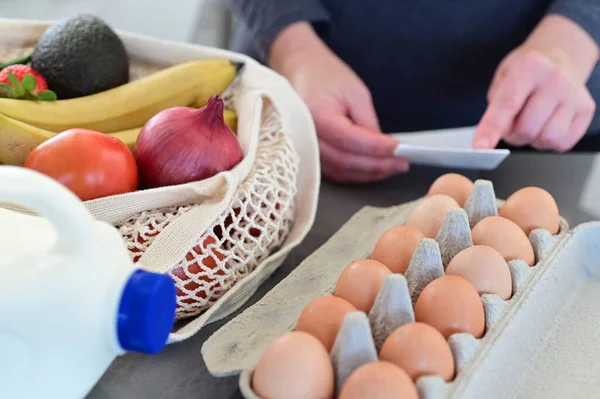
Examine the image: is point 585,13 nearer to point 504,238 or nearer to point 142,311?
point 504,238

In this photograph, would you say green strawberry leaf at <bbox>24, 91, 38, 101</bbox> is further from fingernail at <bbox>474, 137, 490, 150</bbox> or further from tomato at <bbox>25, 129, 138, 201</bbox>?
fingernail at <bbox>474, 137, 490, 150</bbox>

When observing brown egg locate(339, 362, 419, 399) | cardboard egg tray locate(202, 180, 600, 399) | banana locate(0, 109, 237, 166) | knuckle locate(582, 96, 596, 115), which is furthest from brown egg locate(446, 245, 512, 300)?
knuckle locate(582, 96, 596, 115)

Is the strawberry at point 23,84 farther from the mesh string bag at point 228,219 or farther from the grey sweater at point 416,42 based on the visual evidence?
the grey sweater at point 416,42

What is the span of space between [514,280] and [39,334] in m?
0.31

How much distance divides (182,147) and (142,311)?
0.19 metres

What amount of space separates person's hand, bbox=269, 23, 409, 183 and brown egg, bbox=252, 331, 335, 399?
404 millimetres

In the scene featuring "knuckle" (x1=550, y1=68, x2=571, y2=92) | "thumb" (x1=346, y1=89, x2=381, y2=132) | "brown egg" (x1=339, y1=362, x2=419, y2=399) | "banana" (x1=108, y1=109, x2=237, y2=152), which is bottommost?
"thumb" (x1=346, y1=89, x2=381, y2=132)

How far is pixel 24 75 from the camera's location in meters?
0.58

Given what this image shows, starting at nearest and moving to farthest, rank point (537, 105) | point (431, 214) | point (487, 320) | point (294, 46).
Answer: point (487, 320), point (431, 214), point (537, 105), point (294, 46)

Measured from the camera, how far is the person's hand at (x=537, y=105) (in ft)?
2.47

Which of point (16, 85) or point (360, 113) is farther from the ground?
point (16, 85)

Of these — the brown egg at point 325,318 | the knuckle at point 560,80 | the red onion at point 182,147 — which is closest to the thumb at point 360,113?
the knuckle at point 560,80

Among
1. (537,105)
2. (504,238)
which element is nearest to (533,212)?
(504,238)

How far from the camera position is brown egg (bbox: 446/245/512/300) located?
0.44m
